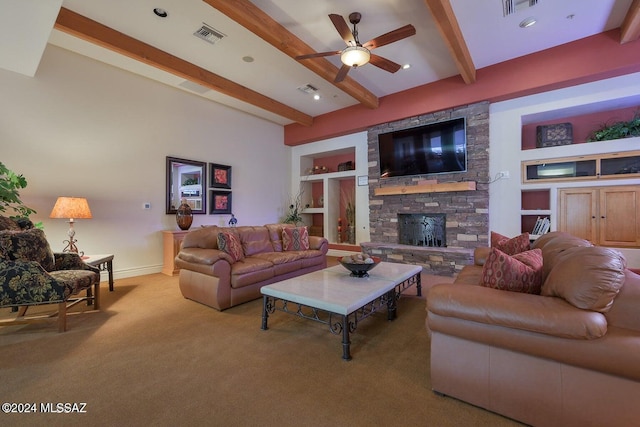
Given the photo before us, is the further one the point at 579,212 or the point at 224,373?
the point at 579,212

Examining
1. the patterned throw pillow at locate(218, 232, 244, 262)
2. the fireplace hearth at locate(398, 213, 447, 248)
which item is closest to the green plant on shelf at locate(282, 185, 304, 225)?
the fireplace hearth at locate(398, 213, 447, 248)

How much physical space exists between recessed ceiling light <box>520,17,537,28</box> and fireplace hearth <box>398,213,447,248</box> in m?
2.91

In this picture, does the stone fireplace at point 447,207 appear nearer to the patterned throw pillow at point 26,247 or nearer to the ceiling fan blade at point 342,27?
the ceiling fan blade at point 342,27

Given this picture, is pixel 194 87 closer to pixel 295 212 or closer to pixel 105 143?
pixel 105 143

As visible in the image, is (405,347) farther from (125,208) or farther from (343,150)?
(343,150)

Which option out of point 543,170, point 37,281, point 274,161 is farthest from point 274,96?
point 543,170

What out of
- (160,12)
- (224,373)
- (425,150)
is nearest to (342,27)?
(160,12)

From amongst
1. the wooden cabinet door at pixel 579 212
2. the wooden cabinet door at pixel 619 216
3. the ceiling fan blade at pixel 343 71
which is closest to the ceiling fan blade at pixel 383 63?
the ceiling fan blade at pixel 343 71

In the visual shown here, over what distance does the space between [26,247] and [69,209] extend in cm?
93

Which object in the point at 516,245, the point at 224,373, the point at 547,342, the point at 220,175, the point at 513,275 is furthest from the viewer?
the point at 220,175

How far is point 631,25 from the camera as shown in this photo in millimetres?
3037

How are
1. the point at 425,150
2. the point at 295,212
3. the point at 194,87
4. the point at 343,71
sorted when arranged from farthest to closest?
the point at 295,212
the point at 425,150
the point at 194,87
the point at 343,71

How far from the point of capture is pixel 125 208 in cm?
438

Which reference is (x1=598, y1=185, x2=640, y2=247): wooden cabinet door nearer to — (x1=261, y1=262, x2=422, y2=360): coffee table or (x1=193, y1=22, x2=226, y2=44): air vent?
(x1=261, y1=262, x2=422, y2=360): coffee table
